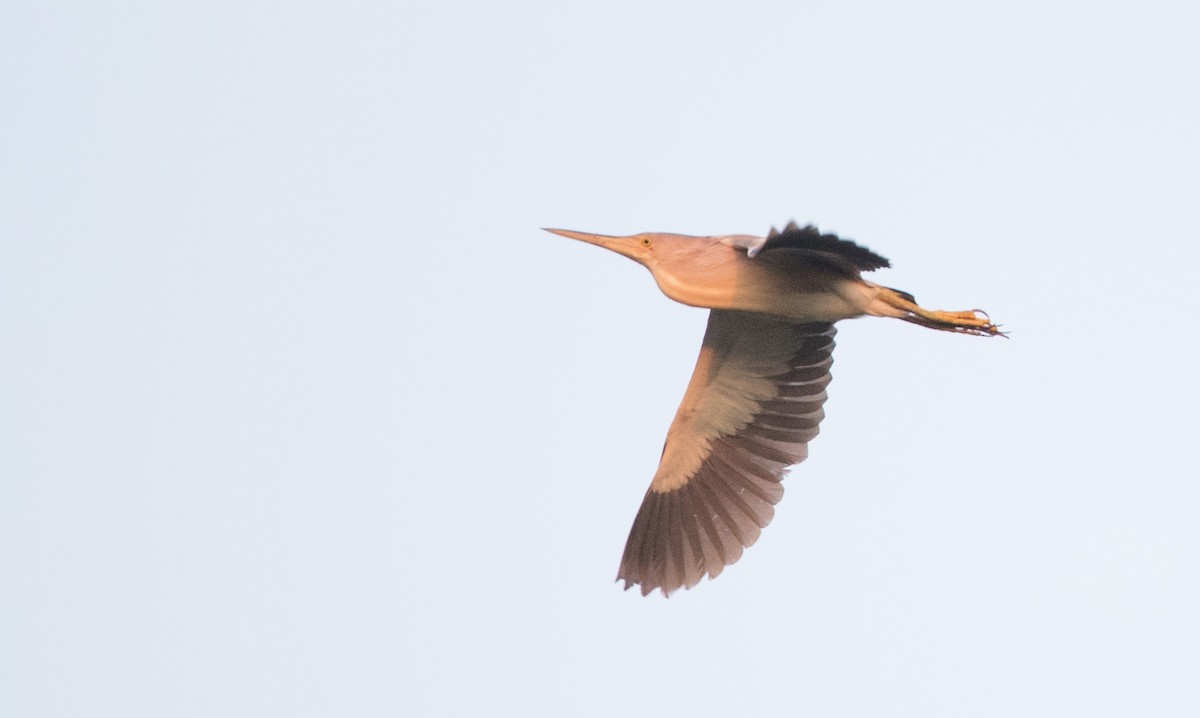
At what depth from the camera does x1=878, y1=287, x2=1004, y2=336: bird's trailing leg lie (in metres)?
8.63

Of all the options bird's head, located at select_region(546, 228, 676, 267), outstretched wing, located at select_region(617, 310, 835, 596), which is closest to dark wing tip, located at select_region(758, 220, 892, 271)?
bird's head, located at select_region(546, 228, 676, 267)

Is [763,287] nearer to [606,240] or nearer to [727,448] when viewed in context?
[606,240]

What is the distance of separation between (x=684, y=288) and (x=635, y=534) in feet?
7.57

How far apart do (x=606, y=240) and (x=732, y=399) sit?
1512 millimetres

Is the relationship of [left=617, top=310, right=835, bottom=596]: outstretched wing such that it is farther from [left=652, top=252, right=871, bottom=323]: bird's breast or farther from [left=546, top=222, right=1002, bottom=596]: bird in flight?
[left=652, top=252, right=871, bottom=323]: bird's breast

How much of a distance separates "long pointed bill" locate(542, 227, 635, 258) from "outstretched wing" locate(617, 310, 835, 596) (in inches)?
35.9

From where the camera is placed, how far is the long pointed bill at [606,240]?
8.85 meters

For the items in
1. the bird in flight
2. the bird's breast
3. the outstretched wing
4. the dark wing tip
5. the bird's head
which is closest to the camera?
the dark wing tip

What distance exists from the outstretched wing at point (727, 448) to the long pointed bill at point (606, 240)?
91 cm

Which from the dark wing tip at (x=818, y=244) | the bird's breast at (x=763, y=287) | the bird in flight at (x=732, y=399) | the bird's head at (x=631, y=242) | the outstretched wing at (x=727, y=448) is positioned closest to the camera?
the dark wing tip at (x=818, y=244)

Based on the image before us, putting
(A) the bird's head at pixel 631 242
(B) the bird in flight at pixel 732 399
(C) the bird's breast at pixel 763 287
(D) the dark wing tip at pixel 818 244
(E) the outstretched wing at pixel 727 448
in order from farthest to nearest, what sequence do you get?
(E) the outstretched wing at pixel 727 448
(A) the bird's head at pixel 631 242
(B) the bird in flight at pixel 732 399
(C) the bird's breast at pixel 763 287
(D) the dark wing tip at pixel 818 244

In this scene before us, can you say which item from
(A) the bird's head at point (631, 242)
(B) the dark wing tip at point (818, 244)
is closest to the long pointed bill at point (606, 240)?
(A) the bird's head at point (631, 242)

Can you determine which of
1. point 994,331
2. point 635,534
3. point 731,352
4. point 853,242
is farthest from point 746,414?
point 853,242

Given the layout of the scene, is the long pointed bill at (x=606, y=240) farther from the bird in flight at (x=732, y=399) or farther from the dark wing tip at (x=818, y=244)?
the dark wing tip at (x=818, y=244)
